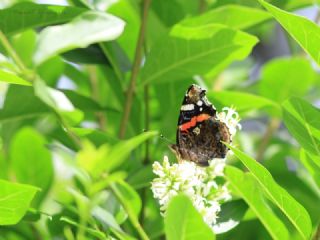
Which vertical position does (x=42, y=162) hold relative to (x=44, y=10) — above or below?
below

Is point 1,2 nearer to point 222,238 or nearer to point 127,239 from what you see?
point 222,238

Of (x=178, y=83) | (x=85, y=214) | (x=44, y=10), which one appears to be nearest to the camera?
(x=85, y=214)

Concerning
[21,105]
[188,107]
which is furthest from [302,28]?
[21,105]

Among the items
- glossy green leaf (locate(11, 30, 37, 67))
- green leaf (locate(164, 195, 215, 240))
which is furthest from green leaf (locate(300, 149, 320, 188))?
glossy green leaf (locate(11, 30, 37, 67))

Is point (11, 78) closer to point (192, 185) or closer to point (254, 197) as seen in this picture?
point (192, 185)

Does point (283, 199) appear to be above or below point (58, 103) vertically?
below

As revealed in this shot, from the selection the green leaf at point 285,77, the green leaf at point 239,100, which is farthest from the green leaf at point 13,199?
the green leaf at point 285,77

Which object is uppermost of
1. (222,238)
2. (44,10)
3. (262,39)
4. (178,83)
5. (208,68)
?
(44,10)

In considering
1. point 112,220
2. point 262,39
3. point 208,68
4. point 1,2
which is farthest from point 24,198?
point 262,39
